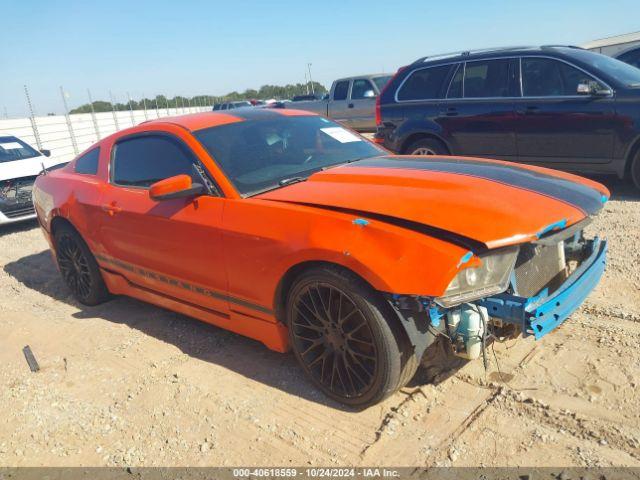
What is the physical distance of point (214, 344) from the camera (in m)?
3.85

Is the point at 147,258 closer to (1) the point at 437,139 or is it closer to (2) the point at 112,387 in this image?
(2) the point at 112,387

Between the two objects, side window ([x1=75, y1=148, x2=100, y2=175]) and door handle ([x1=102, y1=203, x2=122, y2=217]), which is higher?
side window ([x1=75, y1=148, x2=100, y2=175])

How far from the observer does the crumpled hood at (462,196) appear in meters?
2.51

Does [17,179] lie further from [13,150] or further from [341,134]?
[341,134]

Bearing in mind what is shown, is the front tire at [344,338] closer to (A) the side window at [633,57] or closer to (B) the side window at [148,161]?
(B) the side window at [148,161]

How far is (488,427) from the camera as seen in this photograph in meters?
2.61

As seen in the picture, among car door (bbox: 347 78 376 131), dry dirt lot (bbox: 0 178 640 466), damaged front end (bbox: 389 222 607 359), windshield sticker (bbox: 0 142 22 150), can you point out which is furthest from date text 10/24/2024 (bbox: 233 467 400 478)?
car door (bbox: 347 78 376 131)

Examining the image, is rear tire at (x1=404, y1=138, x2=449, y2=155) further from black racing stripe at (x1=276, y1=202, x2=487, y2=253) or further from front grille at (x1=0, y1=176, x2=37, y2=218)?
front grille at (x1=0, y1=176, x2=37, y2=218)

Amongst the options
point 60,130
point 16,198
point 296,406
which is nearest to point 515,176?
point 296,406

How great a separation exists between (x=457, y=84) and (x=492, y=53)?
0.56m

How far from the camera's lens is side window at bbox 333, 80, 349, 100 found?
15.1 meters

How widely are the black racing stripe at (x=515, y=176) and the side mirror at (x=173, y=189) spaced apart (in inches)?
44.0

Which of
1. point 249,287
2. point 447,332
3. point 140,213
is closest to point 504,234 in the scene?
point 447,332

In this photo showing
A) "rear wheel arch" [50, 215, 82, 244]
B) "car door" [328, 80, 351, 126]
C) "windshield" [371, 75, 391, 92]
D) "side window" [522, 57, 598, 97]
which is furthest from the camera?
"car door" [328, 80, 351, 126]
